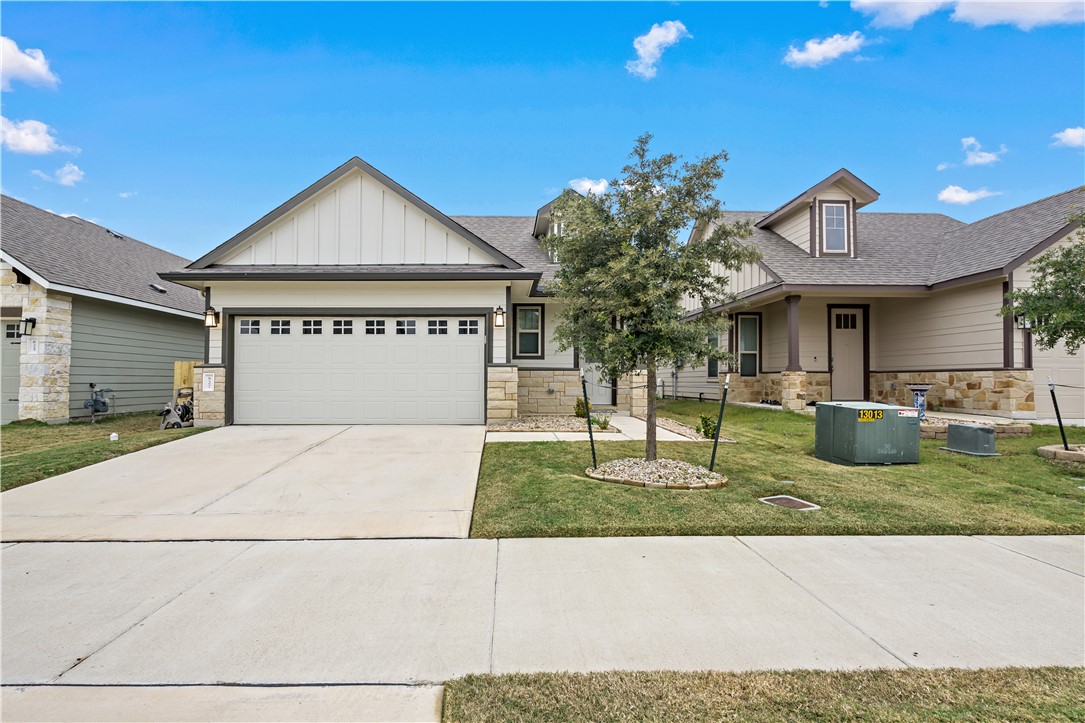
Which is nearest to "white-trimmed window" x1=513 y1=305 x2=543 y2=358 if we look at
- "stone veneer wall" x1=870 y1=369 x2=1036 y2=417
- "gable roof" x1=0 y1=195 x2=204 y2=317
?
"stone veneer wall" x1=870 y1=369 x2=1036 y2=417

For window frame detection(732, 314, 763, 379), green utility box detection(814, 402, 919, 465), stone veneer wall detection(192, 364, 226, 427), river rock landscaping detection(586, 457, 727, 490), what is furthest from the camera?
window frame detection(732, 314, 763, 379)

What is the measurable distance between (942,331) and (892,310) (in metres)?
1.84

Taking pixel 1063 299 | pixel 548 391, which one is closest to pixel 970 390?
pixel 1063 299

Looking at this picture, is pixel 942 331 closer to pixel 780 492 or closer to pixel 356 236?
pixel 780 492

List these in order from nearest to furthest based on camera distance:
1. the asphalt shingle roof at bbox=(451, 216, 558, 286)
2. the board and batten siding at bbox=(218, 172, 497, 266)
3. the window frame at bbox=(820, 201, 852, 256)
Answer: the board and batten siding at bbox=(218, 172, 497, 266)
the asphalt shingle roof at bbox=(451, 216, 558, 286)
the window frame at bbox=(820, 201, 852, 256)

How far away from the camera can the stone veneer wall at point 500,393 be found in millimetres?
11453

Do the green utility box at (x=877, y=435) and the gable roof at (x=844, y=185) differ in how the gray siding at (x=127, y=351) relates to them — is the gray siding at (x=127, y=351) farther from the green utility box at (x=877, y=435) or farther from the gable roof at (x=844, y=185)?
the gable roof at (x=844, y=185)

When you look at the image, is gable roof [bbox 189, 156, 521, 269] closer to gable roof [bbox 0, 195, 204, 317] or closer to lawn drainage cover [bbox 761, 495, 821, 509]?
gable roof [bbox 0, 195, 204, 317]

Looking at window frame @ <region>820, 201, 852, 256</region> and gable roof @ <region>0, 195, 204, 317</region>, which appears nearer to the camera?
gable roof @ <region>0, 195, 204, 317</region>

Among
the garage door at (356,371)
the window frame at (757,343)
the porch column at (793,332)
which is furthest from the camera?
the window frame at (757,343)

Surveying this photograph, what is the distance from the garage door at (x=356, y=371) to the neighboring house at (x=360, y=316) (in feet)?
0.07

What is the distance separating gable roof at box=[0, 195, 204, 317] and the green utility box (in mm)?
17094

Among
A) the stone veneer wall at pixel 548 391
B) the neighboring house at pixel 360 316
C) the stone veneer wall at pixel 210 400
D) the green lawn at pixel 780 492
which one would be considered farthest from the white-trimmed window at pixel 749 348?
the stone veneer wall at pixel 210 400

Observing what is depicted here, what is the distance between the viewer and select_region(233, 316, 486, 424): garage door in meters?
11.4
